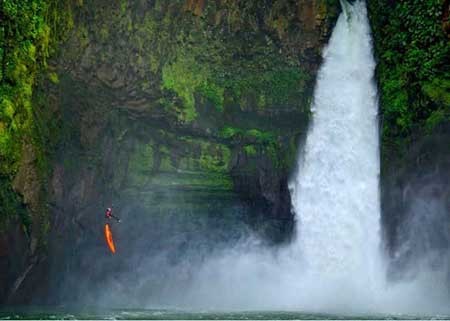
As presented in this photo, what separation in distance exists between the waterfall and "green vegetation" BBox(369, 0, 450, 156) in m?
0.64

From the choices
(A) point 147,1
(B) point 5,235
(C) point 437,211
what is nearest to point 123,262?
(B) point 5,235

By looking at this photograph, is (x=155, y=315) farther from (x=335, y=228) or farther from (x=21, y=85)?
(x=21, y=85)

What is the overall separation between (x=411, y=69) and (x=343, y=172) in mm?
3720

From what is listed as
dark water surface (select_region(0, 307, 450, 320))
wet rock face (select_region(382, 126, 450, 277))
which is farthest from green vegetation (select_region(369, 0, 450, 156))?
dark water surface (select_region(0, 307, 450, 320))

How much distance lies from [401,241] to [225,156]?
19.6 feet

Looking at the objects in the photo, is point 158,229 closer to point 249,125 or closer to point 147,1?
point 249,125

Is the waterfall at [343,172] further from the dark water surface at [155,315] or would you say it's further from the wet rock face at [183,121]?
the dark water surface at [155,315]

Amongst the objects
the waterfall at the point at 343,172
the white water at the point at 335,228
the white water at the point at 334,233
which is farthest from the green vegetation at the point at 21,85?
the waterfall at the point at 343,172

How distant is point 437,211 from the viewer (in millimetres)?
23234

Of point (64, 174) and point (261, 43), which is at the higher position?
point (261, 43)

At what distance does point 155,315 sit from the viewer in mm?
20172

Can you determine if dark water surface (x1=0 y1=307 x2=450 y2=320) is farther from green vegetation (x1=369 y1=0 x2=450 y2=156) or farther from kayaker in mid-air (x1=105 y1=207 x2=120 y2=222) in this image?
green vegetation (x1=369 y1=0 x2=450 y2=156)

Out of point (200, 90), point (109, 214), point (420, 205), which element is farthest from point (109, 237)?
point (420, 205)

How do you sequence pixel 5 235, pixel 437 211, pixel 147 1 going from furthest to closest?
pixel 147 1 < pixel 437 211 < pixel 5 235
